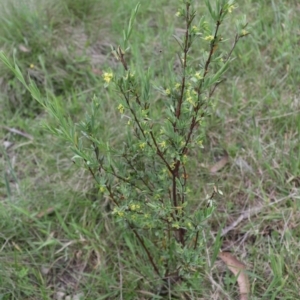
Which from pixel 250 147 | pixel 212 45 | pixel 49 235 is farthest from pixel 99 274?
pixel 212 45

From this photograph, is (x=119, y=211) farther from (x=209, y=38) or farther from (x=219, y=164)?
(x=219, y=164)

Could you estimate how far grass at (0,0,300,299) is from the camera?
1710mm

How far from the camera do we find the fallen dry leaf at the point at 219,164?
1965mm

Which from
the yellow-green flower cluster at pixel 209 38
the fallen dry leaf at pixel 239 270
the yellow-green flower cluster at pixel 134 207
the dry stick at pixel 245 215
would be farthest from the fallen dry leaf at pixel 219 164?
the yellow-green flower cluster at pixel 209 38

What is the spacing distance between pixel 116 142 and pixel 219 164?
45 cm

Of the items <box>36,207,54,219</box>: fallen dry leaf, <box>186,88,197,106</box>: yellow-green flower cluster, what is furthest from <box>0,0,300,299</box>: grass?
<box>186,88,197,106</box>: yellow-green flower cluster

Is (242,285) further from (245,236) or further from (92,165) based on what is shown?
(92,165)

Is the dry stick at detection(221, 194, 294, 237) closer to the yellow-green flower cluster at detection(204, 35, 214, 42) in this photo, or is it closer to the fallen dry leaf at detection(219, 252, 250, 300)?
the fallen dry leaf at detection(219, 252, 250, 300)

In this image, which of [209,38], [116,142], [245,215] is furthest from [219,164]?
[209,38]

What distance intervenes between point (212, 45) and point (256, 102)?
0.99m

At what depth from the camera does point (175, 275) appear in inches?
64.6

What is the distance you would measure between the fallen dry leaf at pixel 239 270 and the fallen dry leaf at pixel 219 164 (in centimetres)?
37

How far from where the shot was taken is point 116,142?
2.09m

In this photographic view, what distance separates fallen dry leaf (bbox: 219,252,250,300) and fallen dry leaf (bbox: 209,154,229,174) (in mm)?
370
